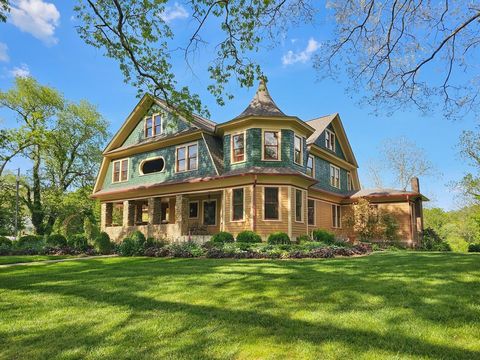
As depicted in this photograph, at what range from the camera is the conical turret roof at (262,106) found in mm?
19266

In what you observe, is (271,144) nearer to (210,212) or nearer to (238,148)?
(238,148)

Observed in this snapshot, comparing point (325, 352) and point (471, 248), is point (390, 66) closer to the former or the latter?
point (325, 352)

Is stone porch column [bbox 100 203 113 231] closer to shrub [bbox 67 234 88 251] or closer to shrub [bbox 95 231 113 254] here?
shrub [bbox 67 234 88 251]

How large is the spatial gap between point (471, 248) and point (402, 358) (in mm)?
20234

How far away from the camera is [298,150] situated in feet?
66.1

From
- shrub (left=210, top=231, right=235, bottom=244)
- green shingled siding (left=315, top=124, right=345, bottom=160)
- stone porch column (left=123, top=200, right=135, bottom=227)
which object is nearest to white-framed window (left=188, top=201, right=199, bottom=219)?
stone porch column (left=123, top=200, right=135, bottom=227)

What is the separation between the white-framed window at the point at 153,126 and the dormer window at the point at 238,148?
255 inches

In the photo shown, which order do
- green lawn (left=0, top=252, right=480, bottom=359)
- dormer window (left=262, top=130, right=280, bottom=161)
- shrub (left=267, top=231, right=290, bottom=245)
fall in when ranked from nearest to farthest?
green lawn (left=0, top=252, right=480, bottom=359) < shrub (left=267, top=231, right=290, bottom=245) < dormer window (left=262, top=130, right=280, bottom=161)

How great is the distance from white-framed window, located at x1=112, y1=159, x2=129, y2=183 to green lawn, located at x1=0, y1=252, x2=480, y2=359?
18388mm

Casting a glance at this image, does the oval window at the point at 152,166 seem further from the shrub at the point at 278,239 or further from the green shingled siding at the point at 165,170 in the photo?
the shrub at the point at 278,239

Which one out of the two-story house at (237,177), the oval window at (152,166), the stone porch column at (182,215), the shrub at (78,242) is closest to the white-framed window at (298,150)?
the two-story house at (237,177)

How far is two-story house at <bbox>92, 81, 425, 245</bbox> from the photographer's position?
18.6 metres

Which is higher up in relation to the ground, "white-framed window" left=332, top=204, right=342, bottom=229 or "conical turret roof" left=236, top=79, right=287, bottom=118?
"conical turret roof" left=236, top=79, right=287, bottom=118

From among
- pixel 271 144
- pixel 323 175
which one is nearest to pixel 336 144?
pixel 323 175
